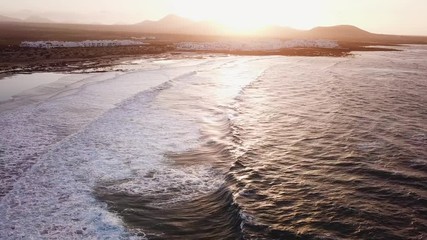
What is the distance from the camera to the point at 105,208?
9352 millimetres

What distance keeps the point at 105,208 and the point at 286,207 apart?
4677 millimetres

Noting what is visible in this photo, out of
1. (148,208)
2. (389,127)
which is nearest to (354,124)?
(389,127)

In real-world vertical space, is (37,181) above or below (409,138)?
below

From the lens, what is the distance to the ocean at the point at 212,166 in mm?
8555

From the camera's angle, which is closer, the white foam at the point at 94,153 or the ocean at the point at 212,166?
the ocean at the point at 212,166

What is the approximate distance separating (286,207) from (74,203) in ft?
18.3

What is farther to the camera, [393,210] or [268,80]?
[268,80]

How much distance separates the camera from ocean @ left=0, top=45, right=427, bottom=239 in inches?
337

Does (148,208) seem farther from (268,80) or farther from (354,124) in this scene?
(268,80)

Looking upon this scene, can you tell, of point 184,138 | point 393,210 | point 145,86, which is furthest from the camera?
point 145,86

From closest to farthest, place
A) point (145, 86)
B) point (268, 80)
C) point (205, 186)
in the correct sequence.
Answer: point (205, 186)
point (145, 86)
point (268, 80)

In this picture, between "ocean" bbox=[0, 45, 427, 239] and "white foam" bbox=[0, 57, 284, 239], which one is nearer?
"ocean" bbox=[0, 45, 427, 239]

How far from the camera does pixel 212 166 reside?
12211 mm

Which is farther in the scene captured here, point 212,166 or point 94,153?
point 94,153
